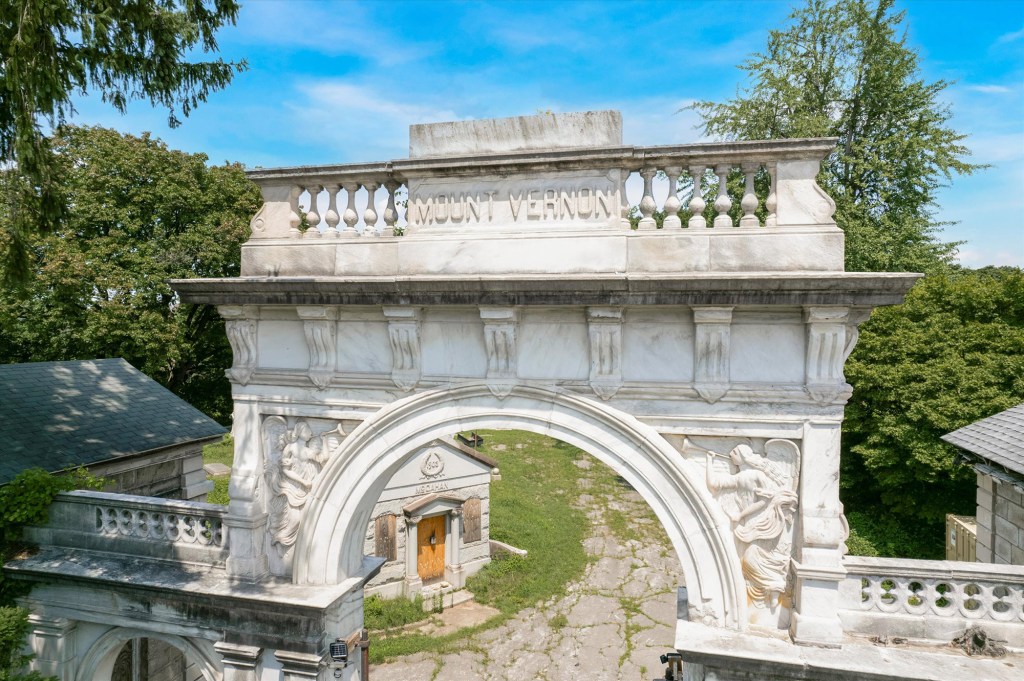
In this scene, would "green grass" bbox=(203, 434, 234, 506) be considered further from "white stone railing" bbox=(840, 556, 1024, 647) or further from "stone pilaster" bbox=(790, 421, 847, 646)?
"white stone railing" bbox=(840, 556, 1024, 647)

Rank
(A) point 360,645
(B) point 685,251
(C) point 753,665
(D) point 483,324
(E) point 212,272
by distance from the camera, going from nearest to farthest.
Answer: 1. (C) point 753,665
2. (B) point 685,251
3. (D) point 483,324
4. (A) point 360,645
5. (E) point 212,272

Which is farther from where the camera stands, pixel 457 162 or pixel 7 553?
pixel 7 553

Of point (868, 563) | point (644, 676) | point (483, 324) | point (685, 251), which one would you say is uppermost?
point (685, 251)

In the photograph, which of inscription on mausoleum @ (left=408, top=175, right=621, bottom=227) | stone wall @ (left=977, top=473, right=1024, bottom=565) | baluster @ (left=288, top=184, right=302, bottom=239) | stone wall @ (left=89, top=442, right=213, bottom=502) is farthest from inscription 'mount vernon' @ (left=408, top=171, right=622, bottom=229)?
stone wall @ (left=977, top=473, right=1024, bottom=565)

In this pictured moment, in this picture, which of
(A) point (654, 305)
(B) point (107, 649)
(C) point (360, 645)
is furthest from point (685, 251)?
(B) point (107, 649)

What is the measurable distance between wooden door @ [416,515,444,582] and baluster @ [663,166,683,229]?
11.1 metres

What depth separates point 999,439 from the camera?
815 cm

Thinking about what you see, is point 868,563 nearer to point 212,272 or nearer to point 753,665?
point 753,665

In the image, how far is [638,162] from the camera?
15.0 feet

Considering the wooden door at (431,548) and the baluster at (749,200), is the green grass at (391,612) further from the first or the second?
the baluster at (749,200)

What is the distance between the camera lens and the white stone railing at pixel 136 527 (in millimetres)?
5645

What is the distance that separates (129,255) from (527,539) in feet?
49.9

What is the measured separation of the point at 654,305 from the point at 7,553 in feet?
23.4

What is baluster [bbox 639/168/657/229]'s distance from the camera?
180 inches
